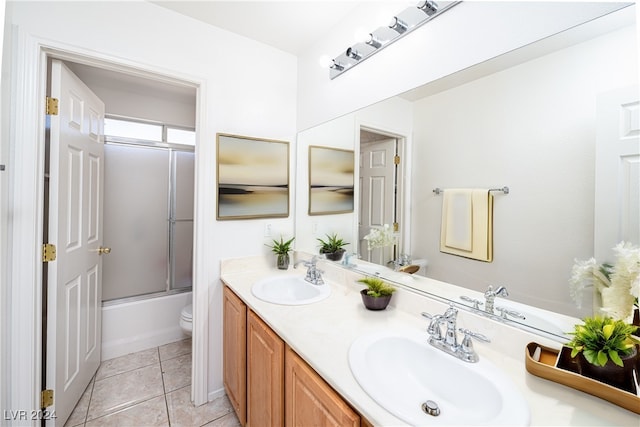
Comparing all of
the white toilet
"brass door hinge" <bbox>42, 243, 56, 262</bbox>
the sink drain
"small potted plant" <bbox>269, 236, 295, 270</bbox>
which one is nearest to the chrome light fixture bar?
"small potted plant" <bbox>269, 236, 295, 270</bbox>

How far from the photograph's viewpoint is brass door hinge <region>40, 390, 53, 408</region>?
1.39m

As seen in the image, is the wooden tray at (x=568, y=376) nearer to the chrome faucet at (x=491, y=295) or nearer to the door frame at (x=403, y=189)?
the chrome faucet at (x=491, y=295)

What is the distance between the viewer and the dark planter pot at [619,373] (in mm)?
656

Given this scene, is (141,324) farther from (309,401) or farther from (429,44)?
(429,44)

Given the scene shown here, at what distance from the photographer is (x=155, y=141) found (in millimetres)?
2572

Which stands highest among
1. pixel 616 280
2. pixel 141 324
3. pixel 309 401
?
pixel 616 280

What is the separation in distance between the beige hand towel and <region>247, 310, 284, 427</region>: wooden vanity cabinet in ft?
2.73

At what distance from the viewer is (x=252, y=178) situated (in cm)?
188

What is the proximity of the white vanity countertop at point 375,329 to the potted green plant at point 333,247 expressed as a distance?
11 cm

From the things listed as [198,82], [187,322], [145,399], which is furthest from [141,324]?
[198,82]

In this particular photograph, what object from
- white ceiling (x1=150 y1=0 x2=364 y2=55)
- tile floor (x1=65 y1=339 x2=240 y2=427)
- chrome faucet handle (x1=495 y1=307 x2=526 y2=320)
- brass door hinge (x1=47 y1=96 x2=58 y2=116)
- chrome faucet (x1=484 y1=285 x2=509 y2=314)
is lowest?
tile floor (x1=65 y1=339 x2=240 y2=427)

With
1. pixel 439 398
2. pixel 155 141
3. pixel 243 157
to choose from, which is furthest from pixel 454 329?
pixel 155 141

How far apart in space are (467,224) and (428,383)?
620 mm

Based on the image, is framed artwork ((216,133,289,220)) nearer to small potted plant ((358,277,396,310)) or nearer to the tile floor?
small potted plant ((358,277,396,310))
